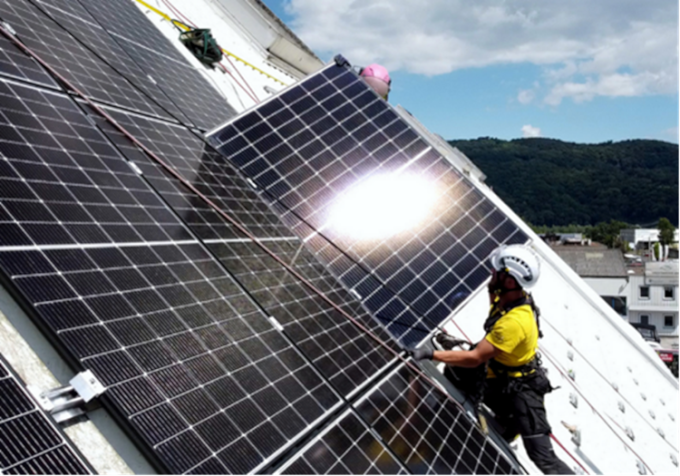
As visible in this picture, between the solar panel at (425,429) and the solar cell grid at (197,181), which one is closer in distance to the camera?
the solar panel at (425,429)

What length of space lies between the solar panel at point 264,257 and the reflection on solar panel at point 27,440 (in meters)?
2.57

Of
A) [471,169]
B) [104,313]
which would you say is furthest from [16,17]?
[471,169]

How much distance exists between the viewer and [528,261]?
6836 millimetres

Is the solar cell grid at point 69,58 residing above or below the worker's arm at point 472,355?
above

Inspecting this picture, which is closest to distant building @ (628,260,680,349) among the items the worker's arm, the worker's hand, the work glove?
the work glove

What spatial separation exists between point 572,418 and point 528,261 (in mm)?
3559

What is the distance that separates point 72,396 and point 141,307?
95 cm

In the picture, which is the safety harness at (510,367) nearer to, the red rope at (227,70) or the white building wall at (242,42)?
the white building wall at (242,42)

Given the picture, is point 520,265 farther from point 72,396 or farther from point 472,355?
point 72,396

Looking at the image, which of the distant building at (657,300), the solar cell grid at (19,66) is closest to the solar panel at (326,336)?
the solar cell grid at (19,66)

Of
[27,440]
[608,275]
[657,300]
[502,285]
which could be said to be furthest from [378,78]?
[657,300]

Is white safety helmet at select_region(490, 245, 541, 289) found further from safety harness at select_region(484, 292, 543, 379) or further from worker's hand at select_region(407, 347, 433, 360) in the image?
worker's hand at select_region(407, 347, 433, 360)

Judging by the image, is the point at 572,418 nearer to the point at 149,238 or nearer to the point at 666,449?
the point at 666,449

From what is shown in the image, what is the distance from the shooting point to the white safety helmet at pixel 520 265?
268 inches
